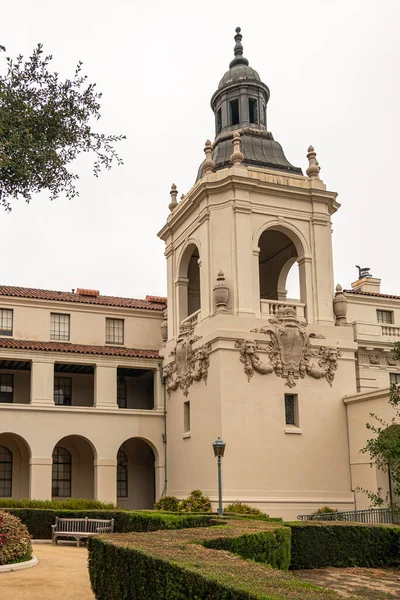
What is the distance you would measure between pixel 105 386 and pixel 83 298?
18.2 feet

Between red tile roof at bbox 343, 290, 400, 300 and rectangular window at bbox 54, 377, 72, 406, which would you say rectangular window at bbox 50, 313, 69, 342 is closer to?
rectangular window at bbox 54, 377, 72, 406

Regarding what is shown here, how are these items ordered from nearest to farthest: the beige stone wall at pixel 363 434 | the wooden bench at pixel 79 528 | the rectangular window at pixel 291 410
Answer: the wooden bench at pixel 79 528
the beige stone wall at pixel 363 434
the rectangular window at pixel 291 410

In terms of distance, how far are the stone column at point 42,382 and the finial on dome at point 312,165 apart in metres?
14.0

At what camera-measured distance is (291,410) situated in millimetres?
29016

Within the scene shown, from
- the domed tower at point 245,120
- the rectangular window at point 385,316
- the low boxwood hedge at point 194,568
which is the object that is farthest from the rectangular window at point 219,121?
the low boxwood hedge at point 194,568

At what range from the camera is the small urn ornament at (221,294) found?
2839 centimetres

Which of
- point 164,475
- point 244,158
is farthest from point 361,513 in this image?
point 244,158

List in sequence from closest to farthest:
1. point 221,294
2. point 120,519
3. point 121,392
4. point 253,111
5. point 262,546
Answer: point 262,546, point 120,519, point 221,294, point 253,111, point 121,392

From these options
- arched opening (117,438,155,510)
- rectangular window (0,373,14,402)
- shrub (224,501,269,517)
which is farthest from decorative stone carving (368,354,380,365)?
rectangular window (0,373,14,402)

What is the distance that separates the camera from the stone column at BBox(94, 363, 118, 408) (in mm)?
32719

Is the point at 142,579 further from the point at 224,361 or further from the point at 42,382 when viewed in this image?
the point at 42,382

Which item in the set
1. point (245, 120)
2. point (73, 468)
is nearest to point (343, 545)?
point (73, 468)

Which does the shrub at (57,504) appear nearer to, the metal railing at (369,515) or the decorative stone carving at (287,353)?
the decorative stone carving at (287,353)

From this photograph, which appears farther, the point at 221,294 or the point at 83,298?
the point at 83,298
